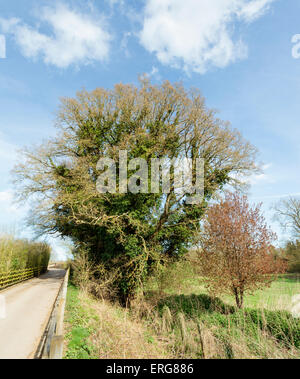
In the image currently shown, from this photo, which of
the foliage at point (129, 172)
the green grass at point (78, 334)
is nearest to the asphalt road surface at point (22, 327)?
the green grass at point (78, 334)

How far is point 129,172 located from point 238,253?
7.97 meters

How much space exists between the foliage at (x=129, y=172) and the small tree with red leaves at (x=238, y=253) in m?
3.92

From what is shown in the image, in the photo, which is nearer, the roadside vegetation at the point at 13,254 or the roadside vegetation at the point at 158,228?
the roadside vegetation at the point at 158,228

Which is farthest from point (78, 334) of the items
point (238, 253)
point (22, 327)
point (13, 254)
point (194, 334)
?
point (13, 254)

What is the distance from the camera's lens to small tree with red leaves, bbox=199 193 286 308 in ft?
34.4

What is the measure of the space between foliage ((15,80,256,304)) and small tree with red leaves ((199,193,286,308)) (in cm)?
392

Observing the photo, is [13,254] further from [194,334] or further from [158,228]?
[194,334]

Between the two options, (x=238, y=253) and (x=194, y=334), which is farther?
(x=238, y=253)

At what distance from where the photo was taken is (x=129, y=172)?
14.9 metres

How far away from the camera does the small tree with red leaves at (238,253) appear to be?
34.4 feet

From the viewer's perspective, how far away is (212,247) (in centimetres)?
1170

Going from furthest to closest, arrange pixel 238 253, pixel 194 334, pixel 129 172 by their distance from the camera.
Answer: pixel 129 172 < pixel 238 253 < pixel 194 334

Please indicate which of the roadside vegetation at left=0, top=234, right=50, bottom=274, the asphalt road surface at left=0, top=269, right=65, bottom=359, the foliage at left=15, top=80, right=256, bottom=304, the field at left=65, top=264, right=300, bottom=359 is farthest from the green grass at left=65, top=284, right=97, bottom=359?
the roadside vegetation at left=0, top=234, right=50, bottom=274

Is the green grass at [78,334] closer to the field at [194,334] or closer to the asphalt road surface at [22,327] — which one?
the field at [194,334]
